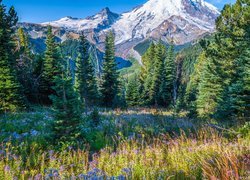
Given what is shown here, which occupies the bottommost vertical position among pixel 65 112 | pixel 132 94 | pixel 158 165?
pixel 132 94

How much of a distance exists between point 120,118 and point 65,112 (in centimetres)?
638

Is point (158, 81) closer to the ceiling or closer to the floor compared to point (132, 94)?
closer to the ceiling

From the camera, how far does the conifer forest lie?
428 cm

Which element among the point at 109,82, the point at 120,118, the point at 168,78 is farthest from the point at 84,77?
the point at 168,78

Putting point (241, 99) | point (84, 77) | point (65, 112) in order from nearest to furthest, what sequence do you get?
point (65, 112)
point (241, 99)
point (84, 77)

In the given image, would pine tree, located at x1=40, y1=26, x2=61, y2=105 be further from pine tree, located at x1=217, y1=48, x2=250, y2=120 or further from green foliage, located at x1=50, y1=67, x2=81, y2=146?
green foliage, located at x1=50, y1=67, x2=81, y2=146

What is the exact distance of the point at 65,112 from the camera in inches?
283

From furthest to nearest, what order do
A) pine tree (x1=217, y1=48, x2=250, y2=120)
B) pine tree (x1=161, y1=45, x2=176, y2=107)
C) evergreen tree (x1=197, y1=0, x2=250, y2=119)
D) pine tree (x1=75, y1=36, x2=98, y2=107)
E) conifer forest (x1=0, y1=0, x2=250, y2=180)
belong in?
pine tree (x1=161, y1=45, x2=176, y2=107) < pine tree (x1=75, y1=36, x2=98, y2=107) < evergreen tree (x1=197, y1=0, x2=250, y2=119) < pine tree (x1=217, y1=48, x2=250, y2=120) < conifer forest (x1=0, y1=0, x2=250, y2=180)

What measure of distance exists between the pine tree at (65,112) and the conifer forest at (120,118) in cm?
3

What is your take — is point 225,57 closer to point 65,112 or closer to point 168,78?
point 65,112

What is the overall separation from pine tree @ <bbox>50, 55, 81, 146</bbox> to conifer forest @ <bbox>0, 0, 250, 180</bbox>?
3 cm

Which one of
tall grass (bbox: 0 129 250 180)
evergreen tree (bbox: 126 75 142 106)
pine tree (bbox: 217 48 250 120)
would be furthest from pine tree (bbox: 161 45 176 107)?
tall grass (bbox: 0 129 250 180)

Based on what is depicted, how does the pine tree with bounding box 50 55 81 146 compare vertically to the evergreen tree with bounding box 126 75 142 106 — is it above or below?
above

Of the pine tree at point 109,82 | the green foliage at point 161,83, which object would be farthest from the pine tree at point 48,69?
the green foliage at point 161,83
